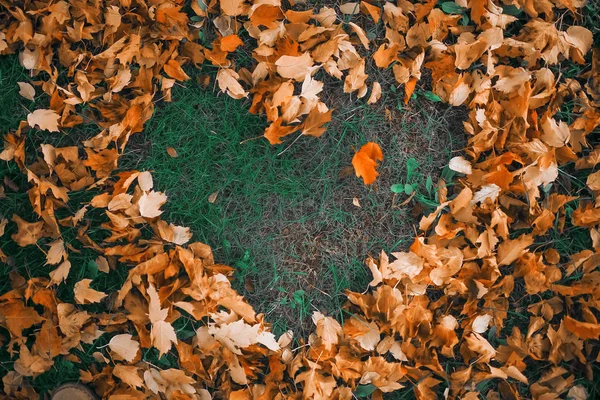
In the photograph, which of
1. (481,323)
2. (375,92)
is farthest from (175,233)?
(481,323)

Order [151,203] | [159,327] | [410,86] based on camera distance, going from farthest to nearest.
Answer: [410,86] → [151,203] → [159,327]

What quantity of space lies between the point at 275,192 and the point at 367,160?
327 mm

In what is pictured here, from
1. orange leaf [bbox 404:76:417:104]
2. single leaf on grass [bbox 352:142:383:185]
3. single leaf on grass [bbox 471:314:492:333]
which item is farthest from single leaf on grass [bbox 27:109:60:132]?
single leaf on grass [bbox 471:314:492:333]

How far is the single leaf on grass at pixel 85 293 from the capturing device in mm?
1770

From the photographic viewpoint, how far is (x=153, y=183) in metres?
1.89

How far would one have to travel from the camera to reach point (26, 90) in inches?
73.5

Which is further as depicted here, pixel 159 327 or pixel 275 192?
pixel 275 192

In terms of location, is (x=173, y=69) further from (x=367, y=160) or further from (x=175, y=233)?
(x=367, y=160)

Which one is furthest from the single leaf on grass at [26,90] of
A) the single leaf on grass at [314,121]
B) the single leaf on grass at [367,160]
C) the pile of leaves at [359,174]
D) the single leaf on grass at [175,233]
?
the single leaf on grass at [367,160]

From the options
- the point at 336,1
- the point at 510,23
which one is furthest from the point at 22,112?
the point at 510,23

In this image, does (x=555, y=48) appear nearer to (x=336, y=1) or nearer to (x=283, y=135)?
(x=336, y=1)

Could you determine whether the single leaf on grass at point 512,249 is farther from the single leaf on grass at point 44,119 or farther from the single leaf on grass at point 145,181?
the single leaf on grass at point 44,119

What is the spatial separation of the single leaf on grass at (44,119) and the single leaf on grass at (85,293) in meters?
0.50

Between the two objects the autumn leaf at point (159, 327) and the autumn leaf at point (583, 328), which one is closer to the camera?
the autumn leaf at point (159, 327)
